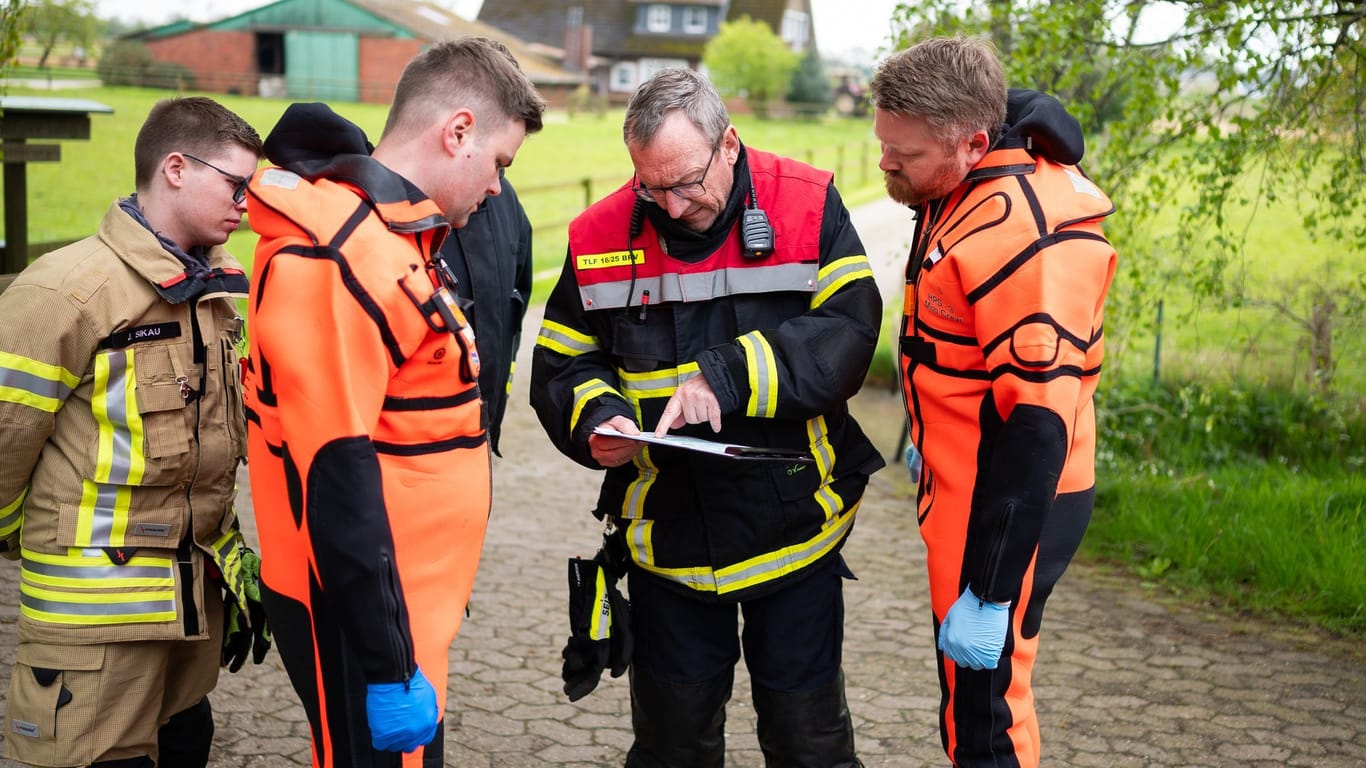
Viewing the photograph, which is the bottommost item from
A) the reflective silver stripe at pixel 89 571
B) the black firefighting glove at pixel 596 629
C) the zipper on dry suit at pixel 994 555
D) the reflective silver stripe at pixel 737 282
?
the black firefighting glove at pixel 596 629

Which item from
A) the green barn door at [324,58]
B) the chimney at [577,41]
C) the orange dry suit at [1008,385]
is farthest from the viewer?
the chimney at [577,41]

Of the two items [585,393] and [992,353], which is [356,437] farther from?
[992,353]

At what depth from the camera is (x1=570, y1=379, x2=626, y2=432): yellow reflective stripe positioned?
2.98m

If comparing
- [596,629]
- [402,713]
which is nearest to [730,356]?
[596,629]

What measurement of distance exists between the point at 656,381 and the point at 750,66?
160 ft

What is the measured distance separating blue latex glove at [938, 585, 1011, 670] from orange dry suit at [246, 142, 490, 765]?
1.08 m

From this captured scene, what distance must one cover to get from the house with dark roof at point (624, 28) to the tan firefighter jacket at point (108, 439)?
160ft

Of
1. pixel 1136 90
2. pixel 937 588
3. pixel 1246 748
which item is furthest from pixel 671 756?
pixel 1136 90

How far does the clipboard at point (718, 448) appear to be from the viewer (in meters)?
2.69

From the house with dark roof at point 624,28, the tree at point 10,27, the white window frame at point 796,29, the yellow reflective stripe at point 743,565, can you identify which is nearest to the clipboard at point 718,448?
the yellow reflective stripe at point 743,565

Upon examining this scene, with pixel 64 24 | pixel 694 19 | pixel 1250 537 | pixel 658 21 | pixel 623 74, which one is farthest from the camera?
pixel 694 19

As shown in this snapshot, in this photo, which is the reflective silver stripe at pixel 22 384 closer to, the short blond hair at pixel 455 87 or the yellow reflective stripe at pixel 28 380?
the yellow reflective stripe at pixel 28 380

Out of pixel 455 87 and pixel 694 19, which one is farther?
pixel 694 19

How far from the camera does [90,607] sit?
2.75 m
